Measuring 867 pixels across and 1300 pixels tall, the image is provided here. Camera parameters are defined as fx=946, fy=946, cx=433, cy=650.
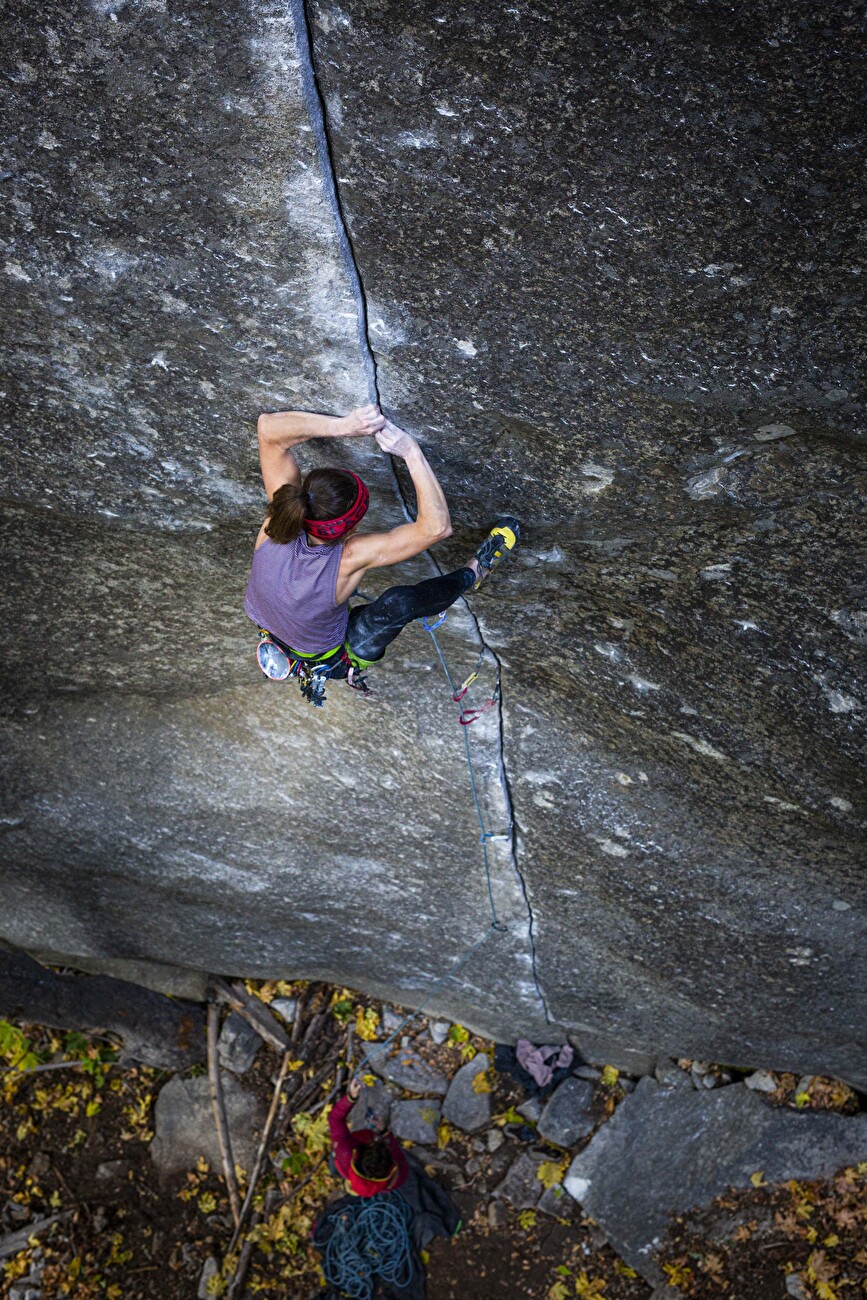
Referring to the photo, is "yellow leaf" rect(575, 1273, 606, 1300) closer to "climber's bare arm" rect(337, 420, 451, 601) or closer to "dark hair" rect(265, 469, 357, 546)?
"climber's bare arm" rect(337, 420, 451, 601)

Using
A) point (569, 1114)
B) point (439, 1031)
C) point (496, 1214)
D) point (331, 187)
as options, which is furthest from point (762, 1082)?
point (331, 187)

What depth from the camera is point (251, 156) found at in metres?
2.77

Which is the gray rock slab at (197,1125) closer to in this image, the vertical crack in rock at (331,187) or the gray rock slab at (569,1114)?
the gray rock slab at (569,1114)

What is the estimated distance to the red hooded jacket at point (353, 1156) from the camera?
249 inches

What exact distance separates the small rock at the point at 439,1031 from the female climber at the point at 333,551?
430 centimetres

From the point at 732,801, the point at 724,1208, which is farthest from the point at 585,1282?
the point at 732,801

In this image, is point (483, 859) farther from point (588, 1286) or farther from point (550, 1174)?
point (588, 1286)

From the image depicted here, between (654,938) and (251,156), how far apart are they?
4.43m

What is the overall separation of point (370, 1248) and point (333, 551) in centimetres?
534

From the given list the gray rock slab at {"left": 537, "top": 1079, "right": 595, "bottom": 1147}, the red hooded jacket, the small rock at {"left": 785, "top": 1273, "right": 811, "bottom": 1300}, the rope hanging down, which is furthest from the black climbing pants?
the small rock at {"left": 785, "top": 1273, "right": 811, "bottom": 1300}

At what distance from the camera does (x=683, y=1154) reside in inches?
244

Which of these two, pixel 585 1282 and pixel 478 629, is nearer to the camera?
pixel 478 629

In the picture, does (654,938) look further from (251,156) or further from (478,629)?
(251,156)

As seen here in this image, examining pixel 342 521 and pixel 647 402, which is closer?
pixel 647 402
